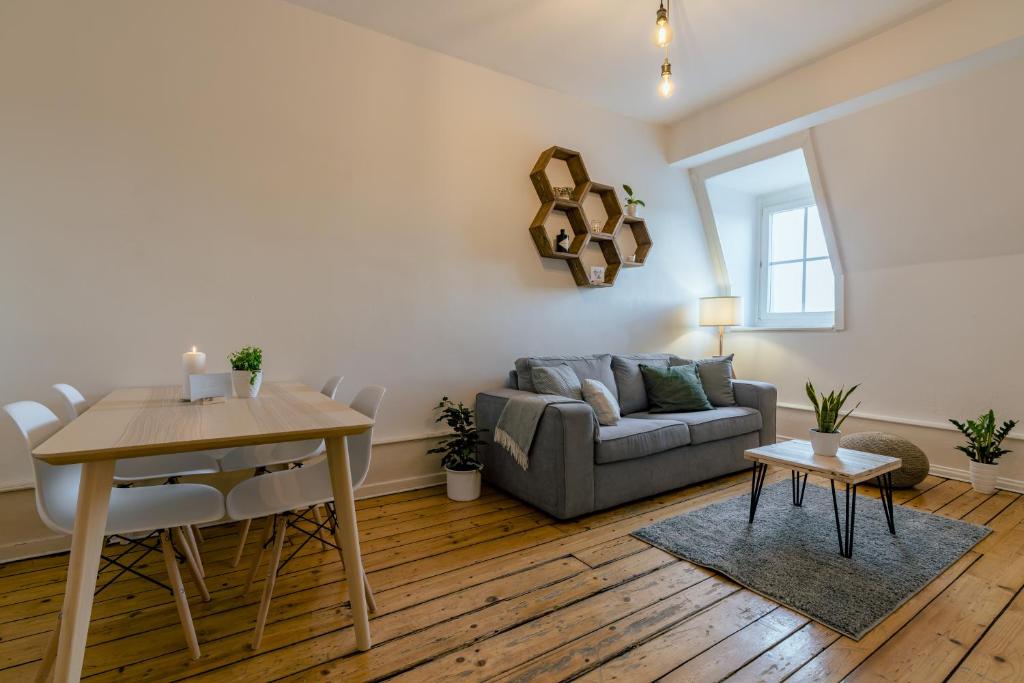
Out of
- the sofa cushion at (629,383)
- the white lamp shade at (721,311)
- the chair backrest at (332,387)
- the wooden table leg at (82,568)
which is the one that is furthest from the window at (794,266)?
the wooden table leg at (82,568)

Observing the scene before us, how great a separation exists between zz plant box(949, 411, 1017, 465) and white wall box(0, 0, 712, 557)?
8.61 feet

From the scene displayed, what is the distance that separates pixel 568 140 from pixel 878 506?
10.8ft

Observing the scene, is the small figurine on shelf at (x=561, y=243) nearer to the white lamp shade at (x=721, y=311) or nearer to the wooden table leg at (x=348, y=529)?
the white lamp shade at (x=721, y=311)

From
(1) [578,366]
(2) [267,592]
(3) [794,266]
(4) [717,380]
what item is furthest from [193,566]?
(3) [794,266]

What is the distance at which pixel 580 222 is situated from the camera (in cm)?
380

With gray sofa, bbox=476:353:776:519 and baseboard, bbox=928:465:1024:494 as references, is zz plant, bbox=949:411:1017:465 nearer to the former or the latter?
baseboard, bbox=928:465:1024:494

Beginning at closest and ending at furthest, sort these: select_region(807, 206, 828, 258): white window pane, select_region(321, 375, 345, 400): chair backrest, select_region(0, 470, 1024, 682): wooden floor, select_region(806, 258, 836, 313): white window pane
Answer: select_region(0, 470, 1024, 682): wooden floor
select_region(321, 375, 345, 400): chair backrest
select_region(806, 258, 836, 313): white window pane
select_region(807, 206, 828, 258): white window pane

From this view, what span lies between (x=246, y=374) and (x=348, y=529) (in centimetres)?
97

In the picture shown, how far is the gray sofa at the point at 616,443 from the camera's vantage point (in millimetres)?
2662

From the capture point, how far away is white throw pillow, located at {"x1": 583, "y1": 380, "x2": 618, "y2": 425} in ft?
10.1

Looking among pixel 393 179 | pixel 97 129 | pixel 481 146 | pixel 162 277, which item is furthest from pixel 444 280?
pixel 97 129

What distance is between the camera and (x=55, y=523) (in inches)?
56.1

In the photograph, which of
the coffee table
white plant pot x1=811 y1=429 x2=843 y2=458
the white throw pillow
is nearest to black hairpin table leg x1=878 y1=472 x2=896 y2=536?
the coffee table

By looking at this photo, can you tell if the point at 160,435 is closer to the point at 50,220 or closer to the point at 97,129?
the point at 50,220
